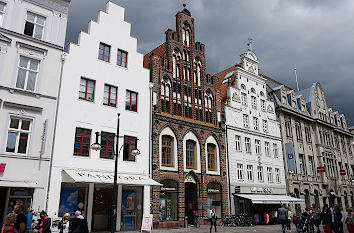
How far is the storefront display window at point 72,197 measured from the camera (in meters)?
18.2

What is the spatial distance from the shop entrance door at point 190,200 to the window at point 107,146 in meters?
8.18

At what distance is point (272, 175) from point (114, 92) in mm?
21232

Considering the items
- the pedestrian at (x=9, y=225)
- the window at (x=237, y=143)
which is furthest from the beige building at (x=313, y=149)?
the pedestrian at (x=9, y=225)

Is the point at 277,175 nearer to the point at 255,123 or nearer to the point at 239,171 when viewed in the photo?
the point at 255,123

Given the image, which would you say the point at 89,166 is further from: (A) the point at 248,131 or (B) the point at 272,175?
(B) the point at 272,175

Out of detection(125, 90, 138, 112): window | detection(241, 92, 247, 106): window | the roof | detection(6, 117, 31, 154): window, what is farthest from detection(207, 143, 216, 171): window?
detection(6, 117, 31, 154): window

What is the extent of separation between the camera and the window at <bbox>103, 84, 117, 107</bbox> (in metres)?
21.8

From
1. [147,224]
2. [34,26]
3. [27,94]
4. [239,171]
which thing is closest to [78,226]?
[147,224]

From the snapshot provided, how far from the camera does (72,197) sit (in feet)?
61.4

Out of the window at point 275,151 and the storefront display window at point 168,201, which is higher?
the window at point 275,151

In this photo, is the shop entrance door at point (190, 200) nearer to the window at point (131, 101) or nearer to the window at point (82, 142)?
the window at point (131, 101)

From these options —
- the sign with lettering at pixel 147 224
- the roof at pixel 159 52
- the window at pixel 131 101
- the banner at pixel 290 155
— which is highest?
the roof at pixel 159 52

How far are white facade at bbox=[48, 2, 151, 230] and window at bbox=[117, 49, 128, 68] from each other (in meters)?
0.08

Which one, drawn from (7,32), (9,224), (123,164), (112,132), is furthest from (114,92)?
(9,224)
